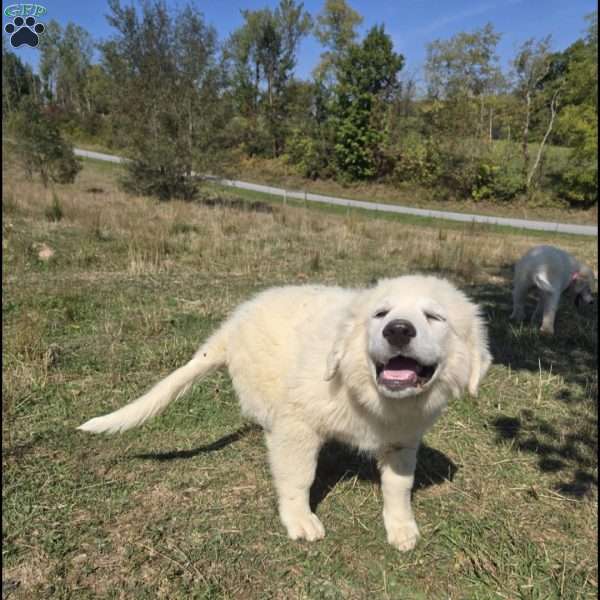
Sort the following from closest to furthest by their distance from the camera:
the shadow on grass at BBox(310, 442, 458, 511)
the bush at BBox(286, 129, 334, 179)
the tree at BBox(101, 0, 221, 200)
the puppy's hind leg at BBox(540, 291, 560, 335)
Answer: the shadow on grass at BBox(310, 442, 458, 511), the puppy's hind leg at BBox(540, 291, 560, 335), the tree at BBox(101, 0, 221, 200), the bush at BBox(286, 129, 334, 179)

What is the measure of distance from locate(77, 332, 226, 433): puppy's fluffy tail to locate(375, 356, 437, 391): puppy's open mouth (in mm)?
1293

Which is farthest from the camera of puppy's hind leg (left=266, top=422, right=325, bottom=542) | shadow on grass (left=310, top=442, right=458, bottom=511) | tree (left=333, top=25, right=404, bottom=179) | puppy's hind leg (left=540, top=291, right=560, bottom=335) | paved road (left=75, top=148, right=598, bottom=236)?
tree (left=333, top=25, right=404, bottom=179)

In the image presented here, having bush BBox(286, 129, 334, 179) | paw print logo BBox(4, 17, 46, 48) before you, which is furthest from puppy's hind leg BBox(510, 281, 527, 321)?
bush BBox(286, 129, 334, 179)

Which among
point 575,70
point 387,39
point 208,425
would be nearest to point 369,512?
point 208,425

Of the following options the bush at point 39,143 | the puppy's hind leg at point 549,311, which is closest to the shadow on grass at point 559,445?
the puppy's hind leg at point 549,311

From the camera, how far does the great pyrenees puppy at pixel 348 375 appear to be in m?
2.18

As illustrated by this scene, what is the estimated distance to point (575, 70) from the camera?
22.8 metres

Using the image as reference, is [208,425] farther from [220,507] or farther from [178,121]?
[178,121]

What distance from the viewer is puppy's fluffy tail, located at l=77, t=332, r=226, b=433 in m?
2.67

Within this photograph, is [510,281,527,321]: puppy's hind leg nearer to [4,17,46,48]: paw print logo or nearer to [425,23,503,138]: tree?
[4,17,46,48]: paw print logo

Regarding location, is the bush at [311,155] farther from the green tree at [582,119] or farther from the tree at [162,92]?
the tree at [162,92]

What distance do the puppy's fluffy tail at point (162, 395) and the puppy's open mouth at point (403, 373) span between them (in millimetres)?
1293

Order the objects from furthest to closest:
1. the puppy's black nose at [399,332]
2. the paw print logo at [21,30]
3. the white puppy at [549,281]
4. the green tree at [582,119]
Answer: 1. the green tree at [582,119]
2. the white puppy at [549,281]
3. the paw print logo at [21,30]
4. the puppy's black nose at [399,332]

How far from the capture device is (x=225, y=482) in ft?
9.90
